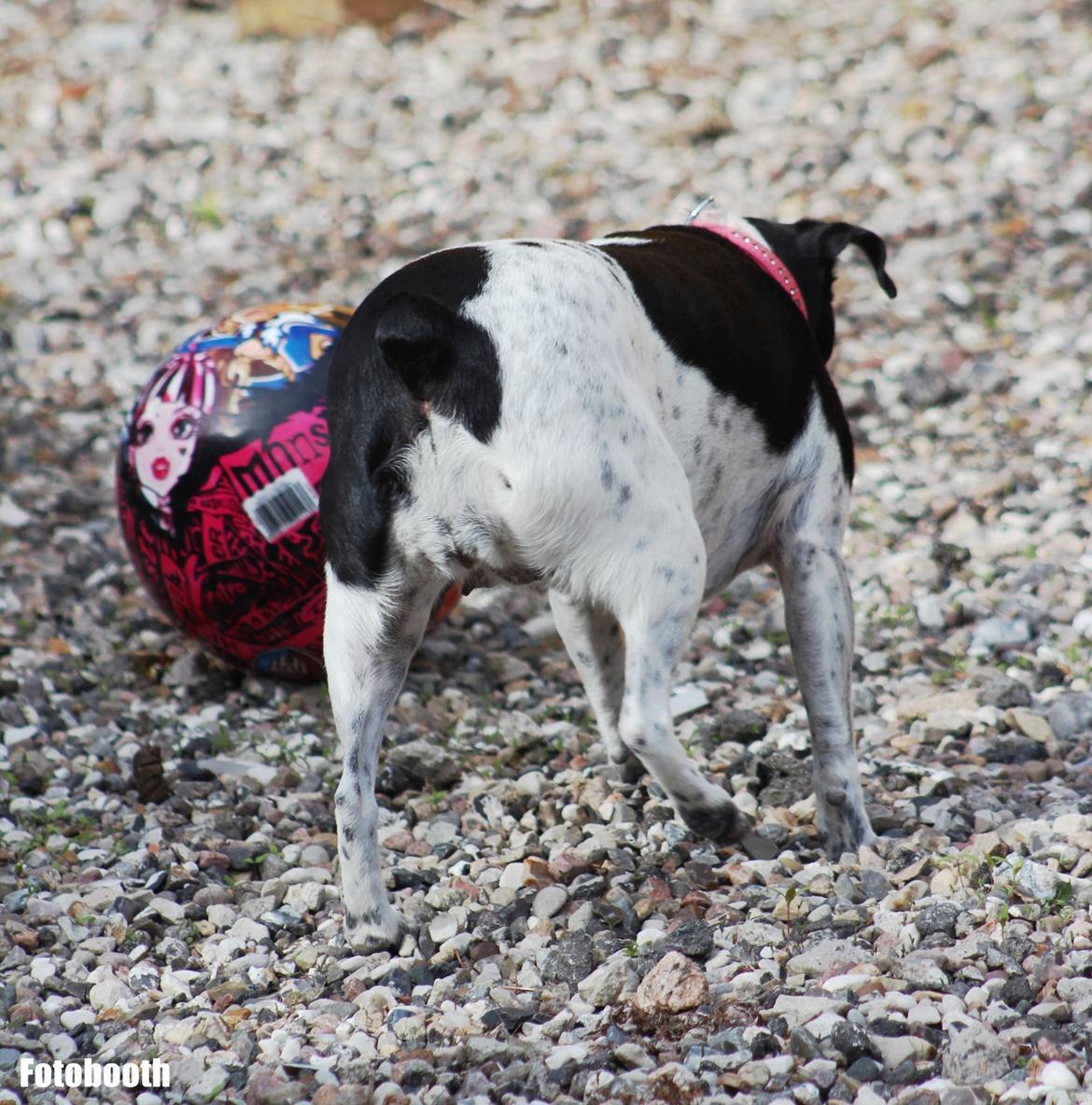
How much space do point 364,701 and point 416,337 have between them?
0.89 m

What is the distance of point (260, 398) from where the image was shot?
479 centimetres

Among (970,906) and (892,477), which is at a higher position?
(970,906)

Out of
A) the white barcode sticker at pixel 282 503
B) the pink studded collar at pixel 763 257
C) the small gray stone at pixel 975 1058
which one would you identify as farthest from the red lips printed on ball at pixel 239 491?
the small gray stone at pixel 975 1058

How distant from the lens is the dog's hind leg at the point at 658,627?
10.5 feet

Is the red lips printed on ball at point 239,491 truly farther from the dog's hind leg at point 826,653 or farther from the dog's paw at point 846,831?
the dog's paw at point 846,831

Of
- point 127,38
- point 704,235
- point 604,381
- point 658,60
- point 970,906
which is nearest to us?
point 604,381

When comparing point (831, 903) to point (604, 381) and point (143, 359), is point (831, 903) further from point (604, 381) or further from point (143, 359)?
point (143, 359)

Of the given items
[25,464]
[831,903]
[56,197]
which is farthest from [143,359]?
[831,903]

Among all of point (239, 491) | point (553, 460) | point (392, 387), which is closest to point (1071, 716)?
point (553, 460)

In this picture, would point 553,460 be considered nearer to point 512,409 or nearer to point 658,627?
point 512,409

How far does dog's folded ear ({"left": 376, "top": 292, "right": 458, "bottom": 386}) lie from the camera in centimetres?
309

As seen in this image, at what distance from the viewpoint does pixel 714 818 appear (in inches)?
137

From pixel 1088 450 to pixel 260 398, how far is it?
3.68 m

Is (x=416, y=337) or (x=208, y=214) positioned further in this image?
(x=208, y=214)
